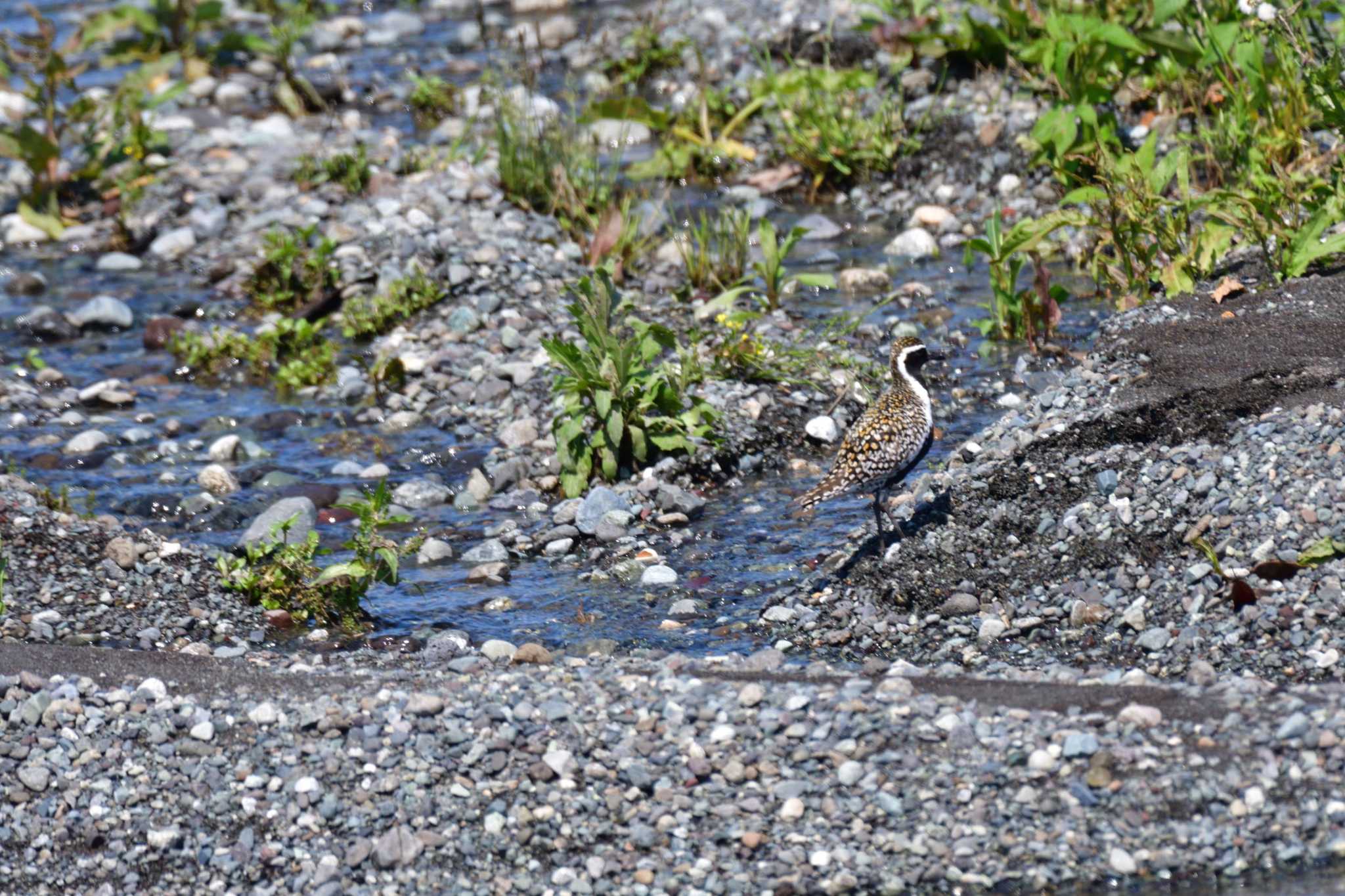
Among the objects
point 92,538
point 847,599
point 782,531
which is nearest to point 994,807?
point 847,599

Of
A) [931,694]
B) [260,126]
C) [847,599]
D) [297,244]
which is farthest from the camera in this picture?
[260,126]

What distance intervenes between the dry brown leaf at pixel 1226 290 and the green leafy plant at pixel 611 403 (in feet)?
8.88

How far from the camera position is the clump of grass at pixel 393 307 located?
37.1ft

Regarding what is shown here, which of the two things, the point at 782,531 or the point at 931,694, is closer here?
the point at 931,694

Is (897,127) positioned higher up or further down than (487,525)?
higher up

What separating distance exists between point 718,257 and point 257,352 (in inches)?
126

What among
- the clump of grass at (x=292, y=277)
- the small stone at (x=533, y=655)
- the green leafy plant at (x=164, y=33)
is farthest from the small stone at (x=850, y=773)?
the green leafy plant at (x=164, y=33)

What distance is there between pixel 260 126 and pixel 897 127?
19.9 feet

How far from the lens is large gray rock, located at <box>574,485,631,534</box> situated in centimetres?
859

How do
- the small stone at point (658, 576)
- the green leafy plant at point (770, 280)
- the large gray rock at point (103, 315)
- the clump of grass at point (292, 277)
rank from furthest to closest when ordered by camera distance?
the large gray rock at point (103, 315) < the clump of grass at point (292, 277) < the green leafy plant at point (770, 280) < the small stone at point (658, 576)

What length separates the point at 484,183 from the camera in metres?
12.6

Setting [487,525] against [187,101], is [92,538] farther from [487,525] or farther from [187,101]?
[187,101]

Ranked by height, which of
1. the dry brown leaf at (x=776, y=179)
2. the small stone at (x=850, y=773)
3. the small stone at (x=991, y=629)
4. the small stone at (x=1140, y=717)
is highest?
the dry brown leaf at (x=776, y=179)

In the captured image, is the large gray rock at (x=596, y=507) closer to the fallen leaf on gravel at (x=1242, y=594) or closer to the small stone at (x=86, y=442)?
the fallen leaf on gravel at (x=1242, y=594)
